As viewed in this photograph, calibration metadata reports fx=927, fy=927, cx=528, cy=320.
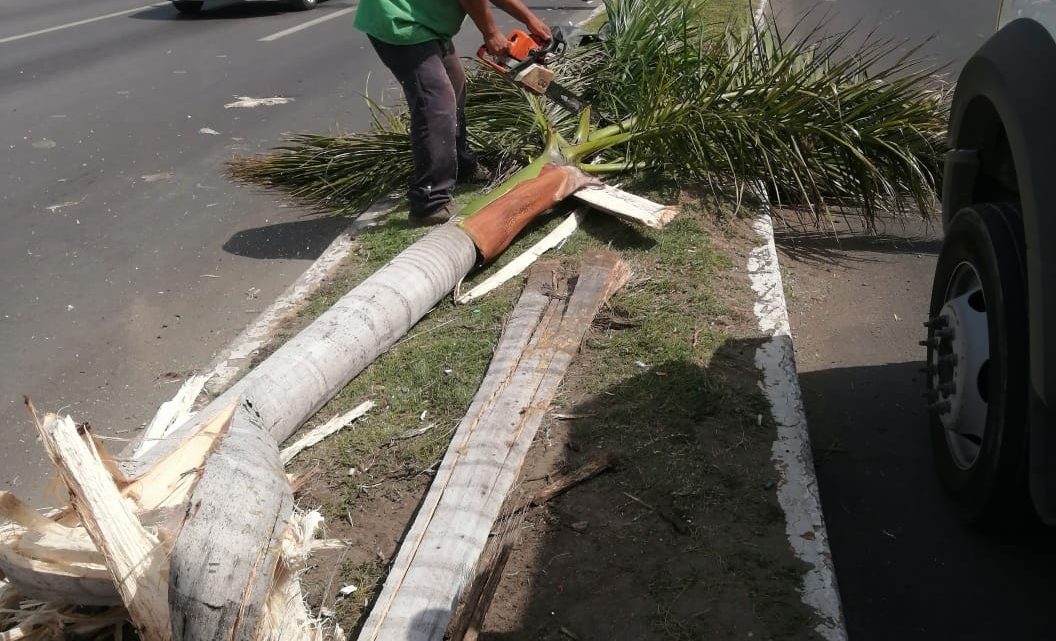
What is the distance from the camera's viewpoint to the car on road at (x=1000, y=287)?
2.46 metres

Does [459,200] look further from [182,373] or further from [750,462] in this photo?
[750,462]

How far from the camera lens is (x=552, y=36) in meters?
5.59

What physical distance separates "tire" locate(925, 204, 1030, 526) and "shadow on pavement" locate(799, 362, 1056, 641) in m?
0.16

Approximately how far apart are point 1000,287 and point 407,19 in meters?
3.54

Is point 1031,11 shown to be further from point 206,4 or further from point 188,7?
point 206,4

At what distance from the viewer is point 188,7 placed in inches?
563

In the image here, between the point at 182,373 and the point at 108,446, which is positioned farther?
the point at 182,373

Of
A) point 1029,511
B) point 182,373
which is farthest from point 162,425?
point 1029,511

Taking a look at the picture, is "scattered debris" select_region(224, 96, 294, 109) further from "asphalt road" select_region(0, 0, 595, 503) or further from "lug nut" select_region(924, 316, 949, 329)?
"lug nut" select_region(924, 316, 949, 329)

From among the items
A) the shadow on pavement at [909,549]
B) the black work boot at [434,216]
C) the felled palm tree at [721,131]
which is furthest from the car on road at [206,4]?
the shadow on pavement at [909,549]

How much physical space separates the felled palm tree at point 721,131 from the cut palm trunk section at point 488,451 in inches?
39.9

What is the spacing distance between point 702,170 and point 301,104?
471cm

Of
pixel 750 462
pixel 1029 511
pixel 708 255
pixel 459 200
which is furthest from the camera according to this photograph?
pixel 459 200

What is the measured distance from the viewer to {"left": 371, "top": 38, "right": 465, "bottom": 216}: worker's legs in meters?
5.29
